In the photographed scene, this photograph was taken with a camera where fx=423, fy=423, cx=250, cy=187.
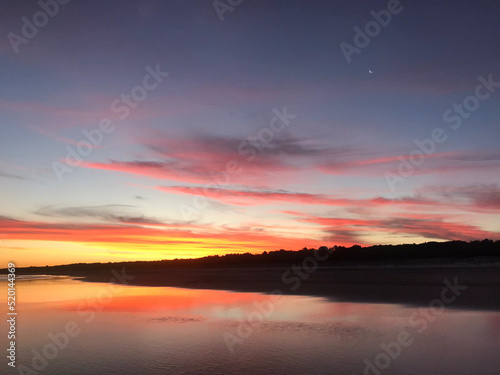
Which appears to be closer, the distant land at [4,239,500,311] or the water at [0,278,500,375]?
the water at [0,278,500,375]

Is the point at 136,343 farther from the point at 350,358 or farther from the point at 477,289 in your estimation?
the point at 477,289

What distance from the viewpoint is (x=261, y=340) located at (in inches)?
555

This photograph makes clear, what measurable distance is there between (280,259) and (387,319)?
68.9 metres

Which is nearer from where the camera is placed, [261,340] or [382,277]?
[261,340]

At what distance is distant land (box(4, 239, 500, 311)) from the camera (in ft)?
84.3

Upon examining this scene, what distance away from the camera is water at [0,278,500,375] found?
11.0 m

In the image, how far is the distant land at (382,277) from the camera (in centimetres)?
2570

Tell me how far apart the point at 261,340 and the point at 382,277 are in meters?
27.6

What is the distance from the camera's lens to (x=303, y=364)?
36.4 feet

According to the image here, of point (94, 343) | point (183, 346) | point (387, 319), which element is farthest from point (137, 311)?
point (387, 319)

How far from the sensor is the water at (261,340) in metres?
11.0

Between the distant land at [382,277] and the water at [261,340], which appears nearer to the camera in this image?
the water at [261,340]

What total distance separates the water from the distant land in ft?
16.7

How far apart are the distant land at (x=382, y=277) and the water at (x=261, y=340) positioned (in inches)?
200
